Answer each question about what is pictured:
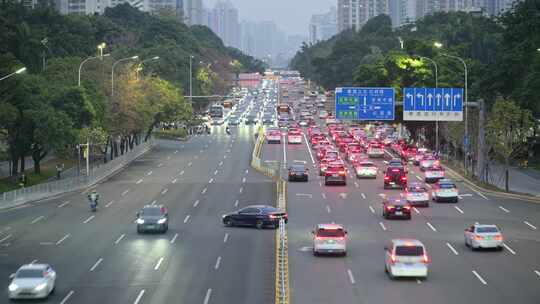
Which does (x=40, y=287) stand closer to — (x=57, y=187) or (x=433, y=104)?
(x=57, y=187)

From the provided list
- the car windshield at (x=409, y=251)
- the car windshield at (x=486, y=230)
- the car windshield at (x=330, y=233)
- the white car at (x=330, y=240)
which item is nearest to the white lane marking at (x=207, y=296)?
the car windshield at (x=409, y=251)

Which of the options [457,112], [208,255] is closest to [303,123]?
[457,112]

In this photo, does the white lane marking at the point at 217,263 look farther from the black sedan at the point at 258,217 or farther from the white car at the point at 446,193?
the white car at the point at 446,193

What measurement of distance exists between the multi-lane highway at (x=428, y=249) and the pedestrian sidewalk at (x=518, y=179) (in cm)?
535

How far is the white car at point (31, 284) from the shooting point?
111ft

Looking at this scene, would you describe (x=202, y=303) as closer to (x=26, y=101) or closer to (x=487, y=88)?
(x=26, y=101)

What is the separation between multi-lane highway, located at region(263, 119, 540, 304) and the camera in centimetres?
3459

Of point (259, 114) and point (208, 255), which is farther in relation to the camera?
point (259, 114)

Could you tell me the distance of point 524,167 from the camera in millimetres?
91188

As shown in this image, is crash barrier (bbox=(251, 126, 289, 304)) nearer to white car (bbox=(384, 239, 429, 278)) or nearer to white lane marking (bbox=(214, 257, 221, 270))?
white lane marking (bbox=(214, 257, 221, 270))

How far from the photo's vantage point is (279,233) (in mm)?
45406

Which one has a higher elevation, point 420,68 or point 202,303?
point 420,68

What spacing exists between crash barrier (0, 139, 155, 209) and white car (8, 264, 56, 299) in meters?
28.7

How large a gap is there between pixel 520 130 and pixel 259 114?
364 feet
